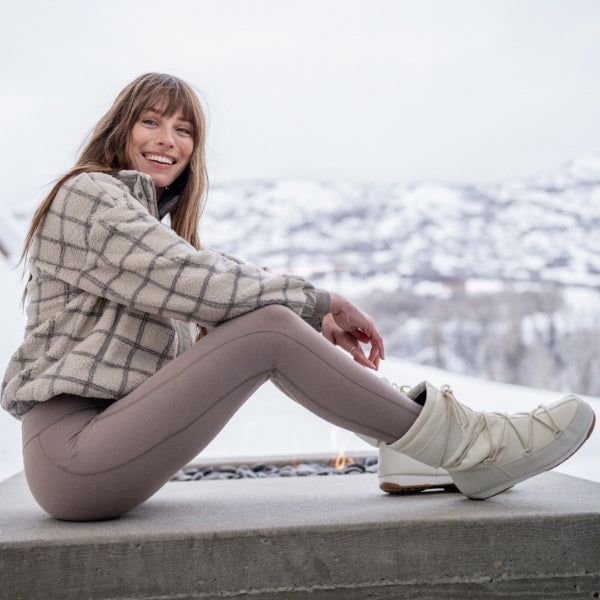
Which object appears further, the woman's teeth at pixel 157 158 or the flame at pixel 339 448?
the flame at pixel 339 448

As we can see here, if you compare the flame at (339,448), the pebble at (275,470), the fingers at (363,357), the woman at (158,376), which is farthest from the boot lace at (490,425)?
the flame at (339,448)

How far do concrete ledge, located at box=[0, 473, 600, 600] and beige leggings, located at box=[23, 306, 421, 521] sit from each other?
0.08m

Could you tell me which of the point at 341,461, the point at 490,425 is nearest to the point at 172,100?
the point at 490,425

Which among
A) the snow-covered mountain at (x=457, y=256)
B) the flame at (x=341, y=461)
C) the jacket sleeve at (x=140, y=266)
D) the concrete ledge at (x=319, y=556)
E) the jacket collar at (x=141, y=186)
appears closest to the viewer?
the concrete ledge at (x=319, y=556)

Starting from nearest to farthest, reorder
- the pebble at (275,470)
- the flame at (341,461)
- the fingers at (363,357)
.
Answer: the fingers at (363,357), the pebble at (275,470), the flame at (341,461)

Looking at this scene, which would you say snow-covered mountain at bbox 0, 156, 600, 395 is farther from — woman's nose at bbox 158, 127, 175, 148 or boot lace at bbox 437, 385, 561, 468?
boot lace at bbox 437, 385, 561, 468

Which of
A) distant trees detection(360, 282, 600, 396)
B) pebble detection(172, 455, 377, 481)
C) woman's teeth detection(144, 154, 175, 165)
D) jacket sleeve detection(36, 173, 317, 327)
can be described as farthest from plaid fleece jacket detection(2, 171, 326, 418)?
distant trees detection(360, 282, 600, 396)

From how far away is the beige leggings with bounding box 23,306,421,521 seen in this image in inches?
43.6

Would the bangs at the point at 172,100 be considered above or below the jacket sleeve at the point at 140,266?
above

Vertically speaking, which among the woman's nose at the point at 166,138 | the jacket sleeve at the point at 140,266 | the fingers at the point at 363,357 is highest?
the woman's nose at the point at 166,138

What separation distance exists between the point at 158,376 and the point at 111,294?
6.4 inches

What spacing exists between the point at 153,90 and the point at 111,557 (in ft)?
3.09

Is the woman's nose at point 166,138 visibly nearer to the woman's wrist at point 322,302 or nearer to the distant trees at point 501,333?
the woman's wrist at point 322,302

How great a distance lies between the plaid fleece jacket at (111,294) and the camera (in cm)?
114
